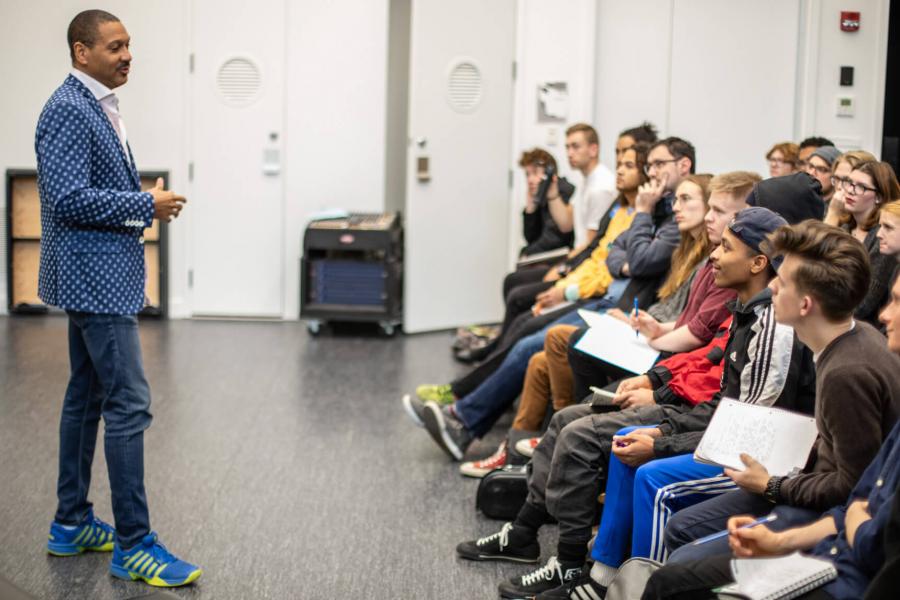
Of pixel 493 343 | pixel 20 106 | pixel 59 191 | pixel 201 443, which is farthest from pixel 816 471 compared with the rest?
pixel 20 106

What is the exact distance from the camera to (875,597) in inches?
66.2

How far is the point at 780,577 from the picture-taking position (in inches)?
76.1

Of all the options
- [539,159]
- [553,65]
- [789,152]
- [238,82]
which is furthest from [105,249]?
[238,82]

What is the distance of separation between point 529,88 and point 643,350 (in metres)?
4.19

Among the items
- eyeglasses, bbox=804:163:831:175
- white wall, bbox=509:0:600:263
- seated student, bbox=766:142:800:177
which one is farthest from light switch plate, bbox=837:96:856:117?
eyeglasses, bbox=804:163:831:175

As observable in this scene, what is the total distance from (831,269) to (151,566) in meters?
1.92

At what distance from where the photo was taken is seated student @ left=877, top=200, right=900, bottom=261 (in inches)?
120

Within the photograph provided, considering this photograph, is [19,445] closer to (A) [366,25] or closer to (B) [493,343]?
(B) [493,343]

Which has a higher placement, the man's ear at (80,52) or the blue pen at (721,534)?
the man's ear at (80,52)

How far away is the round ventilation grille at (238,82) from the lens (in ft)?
25.5

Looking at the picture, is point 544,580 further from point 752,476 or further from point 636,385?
point 752,476

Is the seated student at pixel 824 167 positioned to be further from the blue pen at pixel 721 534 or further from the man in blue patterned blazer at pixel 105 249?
the man in blue patterned blazer at pixel 105 249

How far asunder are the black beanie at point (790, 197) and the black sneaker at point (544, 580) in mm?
1162

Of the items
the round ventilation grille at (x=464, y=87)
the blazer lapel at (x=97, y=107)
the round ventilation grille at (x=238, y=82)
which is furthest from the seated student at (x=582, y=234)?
the blazer lapel at (x=97, y=107)
